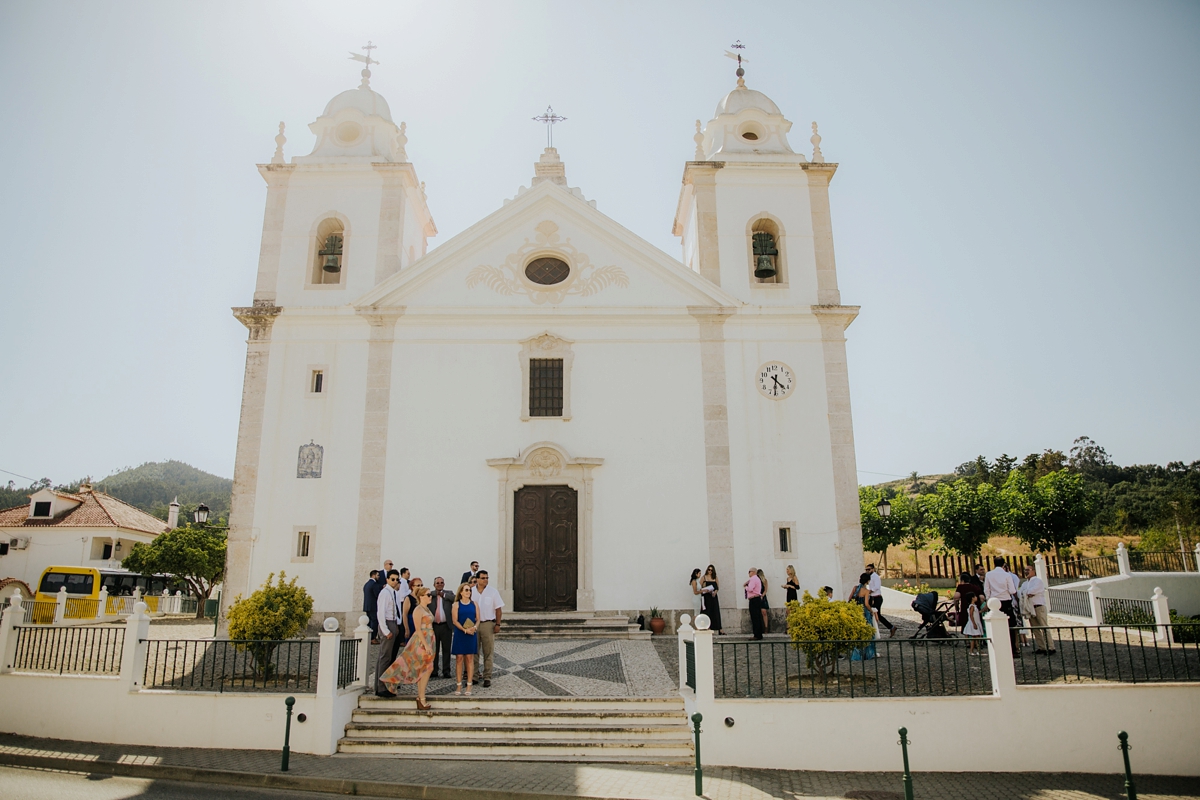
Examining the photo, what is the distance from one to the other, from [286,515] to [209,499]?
75.2 meters

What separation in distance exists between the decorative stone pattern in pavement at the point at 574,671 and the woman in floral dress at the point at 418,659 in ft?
1.97

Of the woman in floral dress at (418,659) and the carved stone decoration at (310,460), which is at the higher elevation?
the carved stone decoration at (310,460)

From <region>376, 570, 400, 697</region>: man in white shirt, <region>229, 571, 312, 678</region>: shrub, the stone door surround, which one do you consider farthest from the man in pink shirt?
<region>229, 571, 312, 678</region>: shrub

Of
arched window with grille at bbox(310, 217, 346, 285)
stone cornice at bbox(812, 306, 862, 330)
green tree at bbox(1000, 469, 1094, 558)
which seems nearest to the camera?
stone cornice at bbox(812, 306, 862, 330)

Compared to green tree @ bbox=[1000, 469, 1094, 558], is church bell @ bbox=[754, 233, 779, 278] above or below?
above

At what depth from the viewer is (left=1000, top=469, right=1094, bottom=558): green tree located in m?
30.2

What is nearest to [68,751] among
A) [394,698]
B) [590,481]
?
[394,698]

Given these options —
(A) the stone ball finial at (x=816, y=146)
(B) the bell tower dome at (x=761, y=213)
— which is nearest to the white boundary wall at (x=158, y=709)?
(B) the bell tower dome at (x=761, y=213)

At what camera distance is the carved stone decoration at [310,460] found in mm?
16672

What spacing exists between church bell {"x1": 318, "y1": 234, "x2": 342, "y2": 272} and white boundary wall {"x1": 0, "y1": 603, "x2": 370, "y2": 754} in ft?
33.2

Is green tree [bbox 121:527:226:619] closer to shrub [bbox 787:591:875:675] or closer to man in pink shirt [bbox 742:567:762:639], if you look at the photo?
man in pink shirt [bbox 742:567:762:639]

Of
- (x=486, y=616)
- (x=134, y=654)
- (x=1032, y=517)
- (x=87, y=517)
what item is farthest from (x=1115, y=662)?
(x=87, y=517)

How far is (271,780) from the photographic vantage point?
8438mm

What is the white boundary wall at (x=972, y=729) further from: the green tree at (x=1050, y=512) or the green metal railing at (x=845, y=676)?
the green tree at (x=1050, y=512)
